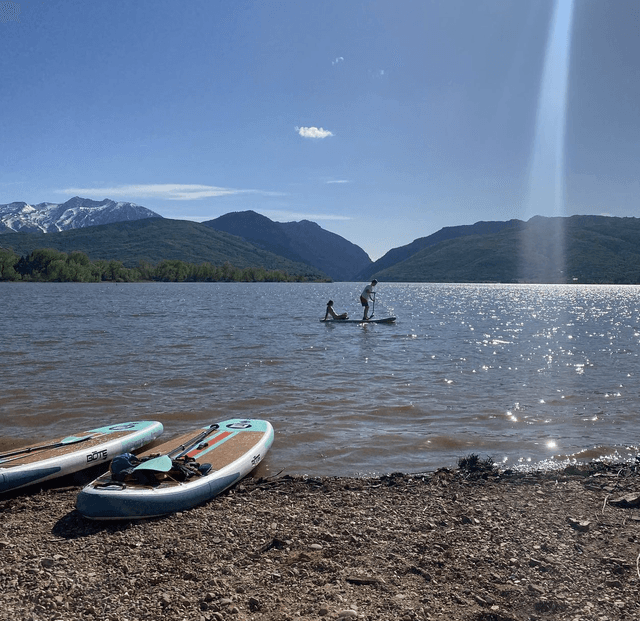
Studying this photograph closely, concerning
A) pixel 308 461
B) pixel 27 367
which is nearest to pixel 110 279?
pixel 27 367

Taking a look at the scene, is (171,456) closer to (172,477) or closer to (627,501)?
(172,477)

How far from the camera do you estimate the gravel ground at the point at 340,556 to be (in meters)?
4.48

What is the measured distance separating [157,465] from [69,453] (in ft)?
7.24

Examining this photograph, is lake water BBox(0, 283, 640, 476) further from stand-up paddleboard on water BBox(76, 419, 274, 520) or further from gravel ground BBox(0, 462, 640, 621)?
gravel ground BBox(0, 462, 640, 621)

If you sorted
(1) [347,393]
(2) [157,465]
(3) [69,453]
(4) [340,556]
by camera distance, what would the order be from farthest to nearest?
(1) [347,393], (3) [69,453], (2) [157,465], (4) [340,556]

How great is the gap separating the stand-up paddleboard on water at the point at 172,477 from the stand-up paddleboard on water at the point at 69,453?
3.32 feet

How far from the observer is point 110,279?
169 m

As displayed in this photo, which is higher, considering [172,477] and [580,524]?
[172,477]

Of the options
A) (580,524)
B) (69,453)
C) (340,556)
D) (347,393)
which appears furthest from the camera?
(347,393)

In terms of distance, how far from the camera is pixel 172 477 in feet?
23.4

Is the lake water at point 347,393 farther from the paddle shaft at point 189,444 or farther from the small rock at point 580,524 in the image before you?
the small rock at point 580,524

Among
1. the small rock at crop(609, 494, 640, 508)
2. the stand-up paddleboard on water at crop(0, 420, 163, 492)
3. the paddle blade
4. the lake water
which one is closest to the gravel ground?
the small rock at crop(609, 494, 640, 508)

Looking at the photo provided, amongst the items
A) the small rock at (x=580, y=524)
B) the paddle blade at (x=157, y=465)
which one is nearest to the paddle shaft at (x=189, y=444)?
the paddle blade at (x=157, y=465)

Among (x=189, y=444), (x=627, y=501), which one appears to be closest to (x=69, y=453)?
(x=189, y=444)
